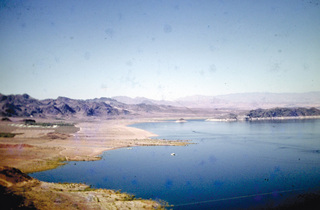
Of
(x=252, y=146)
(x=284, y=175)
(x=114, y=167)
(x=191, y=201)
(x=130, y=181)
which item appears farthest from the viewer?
(x=252, y=146)

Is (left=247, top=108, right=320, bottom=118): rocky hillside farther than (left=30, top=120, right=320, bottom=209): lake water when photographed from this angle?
Yes

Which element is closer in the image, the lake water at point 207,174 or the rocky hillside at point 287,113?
the lake water at point 207,174

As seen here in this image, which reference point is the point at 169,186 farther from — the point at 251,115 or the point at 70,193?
the point at 251,115

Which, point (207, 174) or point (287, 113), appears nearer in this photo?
point (207, 174)

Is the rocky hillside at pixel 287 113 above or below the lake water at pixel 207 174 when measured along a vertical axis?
above

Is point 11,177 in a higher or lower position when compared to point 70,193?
higher

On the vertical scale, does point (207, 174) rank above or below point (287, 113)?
below

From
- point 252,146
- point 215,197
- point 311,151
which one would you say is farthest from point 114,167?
point 311,151

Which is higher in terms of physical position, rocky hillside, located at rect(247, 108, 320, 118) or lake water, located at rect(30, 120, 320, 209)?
rocky hillside, located at rect(247, 108, 320, 118)
